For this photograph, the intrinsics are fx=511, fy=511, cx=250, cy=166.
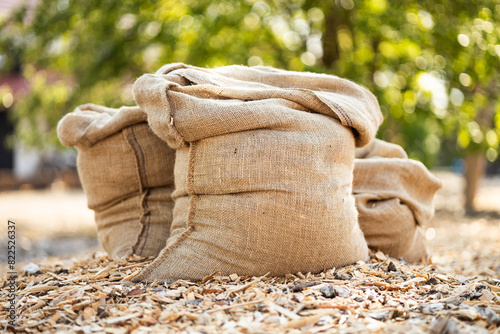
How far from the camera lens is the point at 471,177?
306 inches

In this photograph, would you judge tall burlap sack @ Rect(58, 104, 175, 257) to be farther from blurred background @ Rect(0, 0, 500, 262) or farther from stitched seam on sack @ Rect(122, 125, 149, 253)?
blurred background @ Rect(0, 0, 500, 262)

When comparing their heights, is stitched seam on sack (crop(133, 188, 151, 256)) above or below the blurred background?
below

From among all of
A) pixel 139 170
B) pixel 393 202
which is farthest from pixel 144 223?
pixel 393 202

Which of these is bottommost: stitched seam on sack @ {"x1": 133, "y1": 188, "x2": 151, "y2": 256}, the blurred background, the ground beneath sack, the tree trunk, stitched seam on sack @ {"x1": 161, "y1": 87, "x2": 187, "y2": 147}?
the tree trunk

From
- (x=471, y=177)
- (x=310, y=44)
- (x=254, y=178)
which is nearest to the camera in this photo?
(x=254, y=178)

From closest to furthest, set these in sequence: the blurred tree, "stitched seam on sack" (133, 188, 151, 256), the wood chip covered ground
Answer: the wood chip covered ground → "stitched seam on sack" (133, 188, 151, 256) → the blurred tree

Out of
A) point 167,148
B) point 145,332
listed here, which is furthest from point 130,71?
point 145,332

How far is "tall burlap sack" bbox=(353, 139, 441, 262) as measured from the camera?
254 cm

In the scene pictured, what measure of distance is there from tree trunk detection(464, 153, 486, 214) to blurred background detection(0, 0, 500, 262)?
1638 millimetres

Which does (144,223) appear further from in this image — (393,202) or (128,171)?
(393,202)

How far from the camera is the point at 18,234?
6570 millimetres

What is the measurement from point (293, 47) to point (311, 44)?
215 mm

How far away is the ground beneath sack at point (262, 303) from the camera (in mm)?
1553

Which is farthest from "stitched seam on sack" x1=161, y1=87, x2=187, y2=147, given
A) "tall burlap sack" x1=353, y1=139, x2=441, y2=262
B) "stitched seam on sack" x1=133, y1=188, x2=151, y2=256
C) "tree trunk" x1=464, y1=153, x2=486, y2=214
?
"tree trunk" x1=464, y1=153, x2=486, y2=214
